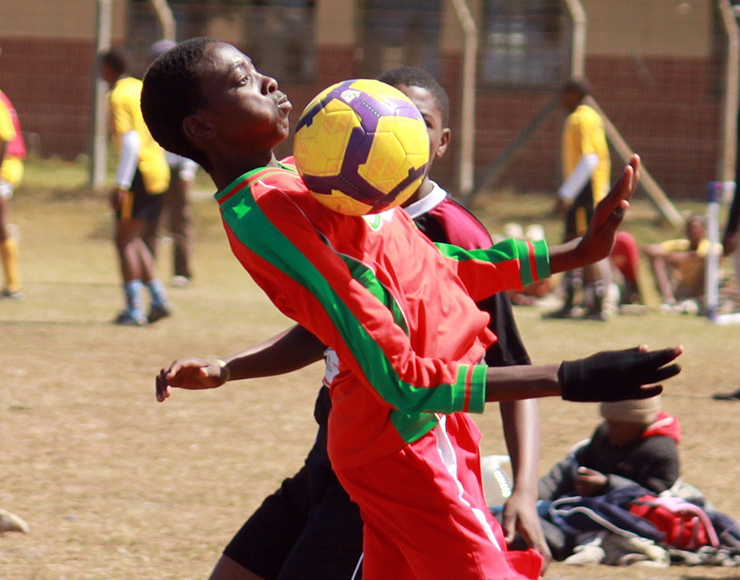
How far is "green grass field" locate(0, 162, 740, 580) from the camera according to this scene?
15.9ft

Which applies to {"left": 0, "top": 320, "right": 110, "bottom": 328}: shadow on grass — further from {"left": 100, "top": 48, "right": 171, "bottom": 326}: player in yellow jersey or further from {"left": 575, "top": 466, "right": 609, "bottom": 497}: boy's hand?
{"left": 575, "top": 466, "right": 609, "bottom": 497}: boy's hand

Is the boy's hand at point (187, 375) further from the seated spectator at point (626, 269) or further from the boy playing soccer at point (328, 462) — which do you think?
the seated spectator at point (626, 269)

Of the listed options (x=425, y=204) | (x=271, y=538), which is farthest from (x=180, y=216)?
(x=425, y=204)

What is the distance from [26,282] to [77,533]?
869 cm

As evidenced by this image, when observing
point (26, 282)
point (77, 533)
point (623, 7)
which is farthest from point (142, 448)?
point (623, 7)

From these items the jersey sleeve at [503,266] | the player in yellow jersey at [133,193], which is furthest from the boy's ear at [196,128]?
the player in yellow jersey at [133,193]

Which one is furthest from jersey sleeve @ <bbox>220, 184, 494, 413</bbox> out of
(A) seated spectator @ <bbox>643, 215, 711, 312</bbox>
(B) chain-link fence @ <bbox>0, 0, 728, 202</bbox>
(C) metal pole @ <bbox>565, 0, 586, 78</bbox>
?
(B) chain-link fence @ <bbox>0, 0, 728, 202</bbox>

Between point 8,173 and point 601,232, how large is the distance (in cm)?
928

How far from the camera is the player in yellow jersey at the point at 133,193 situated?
9.95 m

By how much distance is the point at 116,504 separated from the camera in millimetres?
5359

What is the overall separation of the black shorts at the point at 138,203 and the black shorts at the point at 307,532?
7.00 meters

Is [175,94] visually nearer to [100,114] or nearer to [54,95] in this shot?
[100,114]

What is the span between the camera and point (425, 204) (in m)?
3.07

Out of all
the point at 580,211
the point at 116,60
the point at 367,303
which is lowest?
the point at 580,211
